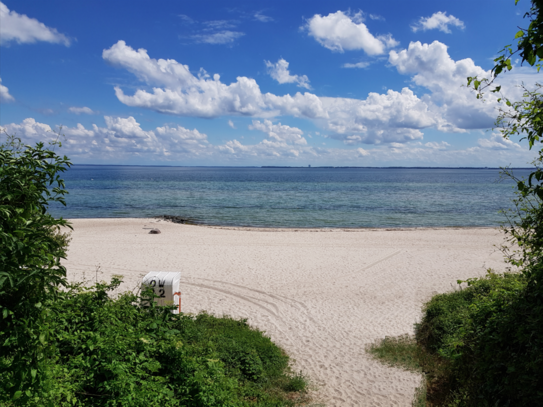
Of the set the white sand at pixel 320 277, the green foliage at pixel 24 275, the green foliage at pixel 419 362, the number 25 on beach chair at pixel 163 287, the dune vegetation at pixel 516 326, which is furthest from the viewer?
the white sand at pixel 320 277

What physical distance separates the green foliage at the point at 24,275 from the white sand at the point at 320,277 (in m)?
5.31

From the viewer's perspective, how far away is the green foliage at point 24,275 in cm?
274

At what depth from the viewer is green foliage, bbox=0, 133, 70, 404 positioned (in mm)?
2738

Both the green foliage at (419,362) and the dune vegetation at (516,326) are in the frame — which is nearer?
the dune vegetation at (516,326)

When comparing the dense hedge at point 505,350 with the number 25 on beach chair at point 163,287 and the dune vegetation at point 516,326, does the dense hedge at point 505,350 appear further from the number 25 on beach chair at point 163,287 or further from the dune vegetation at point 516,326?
the number 25 on beach chair at point 163,287

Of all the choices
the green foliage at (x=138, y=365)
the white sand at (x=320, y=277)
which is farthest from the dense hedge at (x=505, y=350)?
the green foliage at (x=138, y=365)

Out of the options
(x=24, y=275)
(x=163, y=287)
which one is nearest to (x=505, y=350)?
(x=24, y=275)

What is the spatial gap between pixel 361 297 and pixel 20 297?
11989 millimetres

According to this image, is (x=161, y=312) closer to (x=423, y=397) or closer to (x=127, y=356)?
(x=127, y=356)

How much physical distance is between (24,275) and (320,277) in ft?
45.2

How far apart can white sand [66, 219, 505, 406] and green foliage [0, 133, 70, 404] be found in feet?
17.4

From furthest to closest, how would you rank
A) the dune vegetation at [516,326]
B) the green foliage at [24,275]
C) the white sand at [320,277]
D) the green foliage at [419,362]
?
the white sand at [320,277] < the green foliage at [419,362] < the dune vegetation at [516,326] < the green foliage at [24,275]

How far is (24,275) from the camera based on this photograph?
8.84 ft

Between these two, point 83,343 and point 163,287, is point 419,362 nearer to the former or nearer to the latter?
point 163,287
